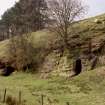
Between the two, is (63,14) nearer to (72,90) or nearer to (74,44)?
(74,44)

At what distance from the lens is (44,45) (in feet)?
167

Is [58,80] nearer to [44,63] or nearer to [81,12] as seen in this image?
[44,63]

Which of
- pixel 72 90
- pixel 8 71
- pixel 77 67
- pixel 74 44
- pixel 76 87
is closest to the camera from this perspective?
pixel 72 90

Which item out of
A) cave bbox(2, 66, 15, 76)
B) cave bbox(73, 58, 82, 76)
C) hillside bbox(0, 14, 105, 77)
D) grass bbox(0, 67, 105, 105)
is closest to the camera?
grass bbox(0, 67, 105, 105)

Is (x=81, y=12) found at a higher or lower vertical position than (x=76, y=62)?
higher

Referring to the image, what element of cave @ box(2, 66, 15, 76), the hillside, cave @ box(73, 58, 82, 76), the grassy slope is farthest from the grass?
cave @ box(2, 66, 15, 76)

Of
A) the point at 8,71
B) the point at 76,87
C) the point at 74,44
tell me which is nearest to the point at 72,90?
the point at 76,87

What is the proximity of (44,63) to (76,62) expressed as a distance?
7281 mm

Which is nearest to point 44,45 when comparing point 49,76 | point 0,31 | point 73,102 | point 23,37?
point 23,37

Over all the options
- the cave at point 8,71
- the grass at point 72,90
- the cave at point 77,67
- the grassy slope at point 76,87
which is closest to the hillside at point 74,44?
the grassy slope at point 76,87

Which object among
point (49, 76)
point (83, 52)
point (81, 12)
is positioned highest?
point (81, 12)

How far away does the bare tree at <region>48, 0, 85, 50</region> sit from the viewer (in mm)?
46969

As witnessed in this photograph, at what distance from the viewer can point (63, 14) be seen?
4766cm

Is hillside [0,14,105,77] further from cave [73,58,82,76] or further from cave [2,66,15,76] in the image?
cave [2,66,15,76]
